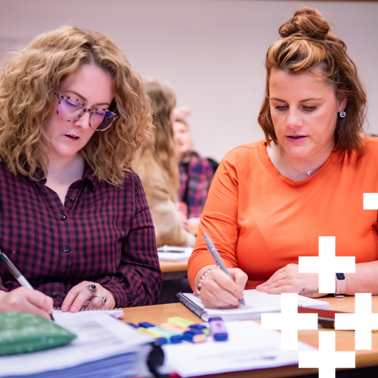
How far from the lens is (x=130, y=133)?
1649 mm

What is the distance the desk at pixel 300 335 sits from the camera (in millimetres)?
872

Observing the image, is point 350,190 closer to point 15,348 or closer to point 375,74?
point 15,348

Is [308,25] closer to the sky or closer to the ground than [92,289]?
closer to the sky

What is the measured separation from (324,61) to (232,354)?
3.44ft

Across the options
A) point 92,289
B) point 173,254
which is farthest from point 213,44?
point 92,289

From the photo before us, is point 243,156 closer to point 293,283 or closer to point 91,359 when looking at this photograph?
point 293,283

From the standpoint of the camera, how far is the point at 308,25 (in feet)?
5.24

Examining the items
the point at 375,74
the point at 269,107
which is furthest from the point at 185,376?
the point at 375,74

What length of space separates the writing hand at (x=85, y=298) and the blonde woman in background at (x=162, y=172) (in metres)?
1.37

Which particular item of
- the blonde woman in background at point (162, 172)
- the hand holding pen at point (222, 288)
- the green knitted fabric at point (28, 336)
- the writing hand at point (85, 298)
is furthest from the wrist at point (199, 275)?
the blonde woman in background at point (162, 172)

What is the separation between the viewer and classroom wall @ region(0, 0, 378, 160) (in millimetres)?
5109

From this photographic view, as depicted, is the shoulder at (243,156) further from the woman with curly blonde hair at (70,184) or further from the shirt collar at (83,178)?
the shirt collar at (83,178)

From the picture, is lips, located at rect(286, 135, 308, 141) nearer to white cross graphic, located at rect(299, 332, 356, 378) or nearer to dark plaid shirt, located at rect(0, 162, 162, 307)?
dark plaid shirt, located at rect(0, 162, 162, 307)

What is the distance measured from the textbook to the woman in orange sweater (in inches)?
3.0
